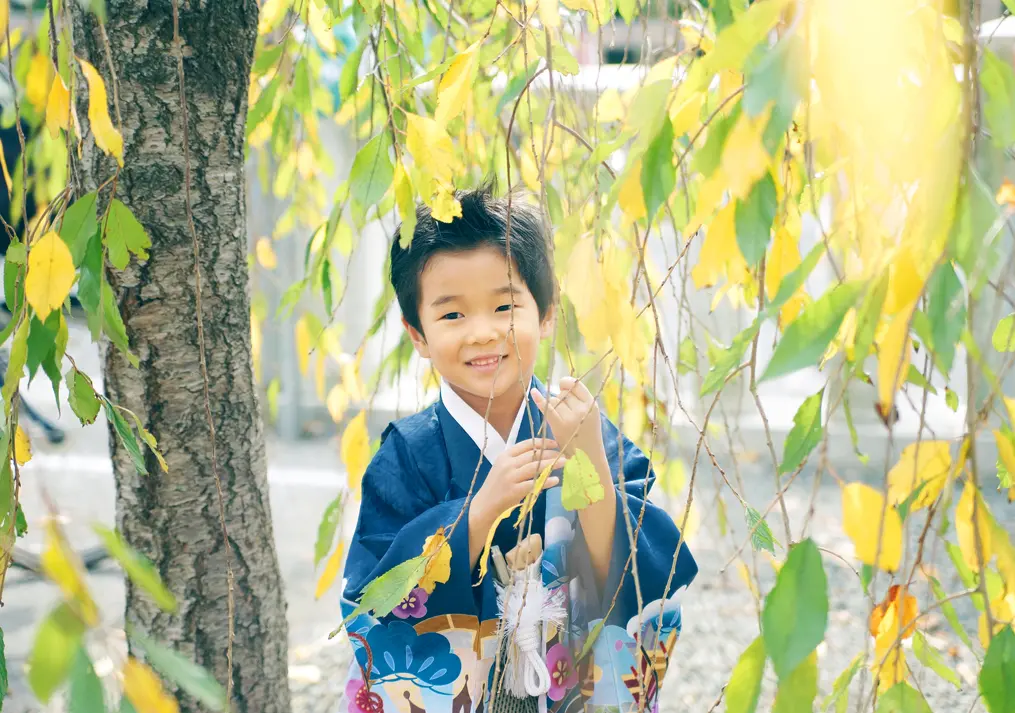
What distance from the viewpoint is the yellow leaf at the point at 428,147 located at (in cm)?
66

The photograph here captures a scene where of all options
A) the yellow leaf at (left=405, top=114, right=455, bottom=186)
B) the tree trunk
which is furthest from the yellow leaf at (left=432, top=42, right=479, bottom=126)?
the tree trunk

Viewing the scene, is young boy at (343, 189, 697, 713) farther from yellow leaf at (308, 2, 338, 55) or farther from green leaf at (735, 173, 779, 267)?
green leaf at (735, 173, 779, 267)

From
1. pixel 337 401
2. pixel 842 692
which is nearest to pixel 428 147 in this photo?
pixel 842 692

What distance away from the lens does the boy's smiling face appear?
95cm

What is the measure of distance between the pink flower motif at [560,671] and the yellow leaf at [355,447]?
0.37 m

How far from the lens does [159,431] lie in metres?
1.00

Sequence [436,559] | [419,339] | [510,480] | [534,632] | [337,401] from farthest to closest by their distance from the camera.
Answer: [337,401]
[419,339]
[534,632]
[510,480]
[436,559]

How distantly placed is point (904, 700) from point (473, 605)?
474mm

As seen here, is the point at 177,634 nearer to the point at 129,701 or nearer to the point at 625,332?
the point at 129,701

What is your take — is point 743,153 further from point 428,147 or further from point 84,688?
point 84,688

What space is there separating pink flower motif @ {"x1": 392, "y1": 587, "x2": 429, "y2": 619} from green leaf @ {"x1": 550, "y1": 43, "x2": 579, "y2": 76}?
0.56m

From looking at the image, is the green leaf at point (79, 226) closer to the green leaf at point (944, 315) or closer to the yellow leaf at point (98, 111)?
the yellow leaf at point (98, 111)

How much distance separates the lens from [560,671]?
0.98 m

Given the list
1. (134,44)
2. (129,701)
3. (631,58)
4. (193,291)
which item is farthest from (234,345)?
(631,58)
